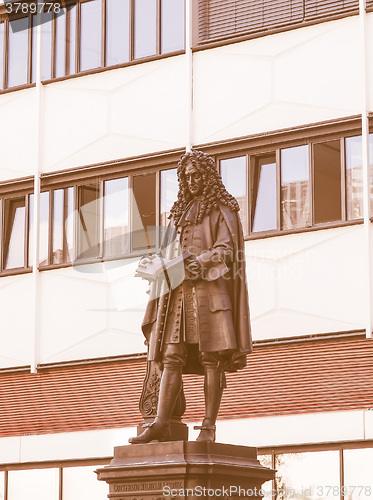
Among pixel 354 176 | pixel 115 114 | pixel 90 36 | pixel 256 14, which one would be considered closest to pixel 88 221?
pixel 115 114

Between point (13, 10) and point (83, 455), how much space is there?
27.2ft

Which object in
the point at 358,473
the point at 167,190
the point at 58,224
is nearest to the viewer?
the point at 358,473

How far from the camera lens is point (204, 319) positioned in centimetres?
1355

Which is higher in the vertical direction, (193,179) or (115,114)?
(115,114)

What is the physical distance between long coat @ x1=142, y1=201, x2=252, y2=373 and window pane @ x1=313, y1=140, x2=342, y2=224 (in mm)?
8208

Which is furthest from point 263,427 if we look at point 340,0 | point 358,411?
point 340,0

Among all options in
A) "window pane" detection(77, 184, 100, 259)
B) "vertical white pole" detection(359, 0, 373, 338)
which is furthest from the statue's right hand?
"window pane" detection(77, 184, 100, 259)

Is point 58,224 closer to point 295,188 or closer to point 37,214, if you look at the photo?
point 37,214

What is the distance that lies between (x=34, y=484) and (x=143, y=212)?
4.96m

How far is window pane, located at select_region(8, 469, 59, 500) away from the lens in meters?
24.6

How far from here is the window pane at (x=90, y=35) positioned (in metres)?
25.5

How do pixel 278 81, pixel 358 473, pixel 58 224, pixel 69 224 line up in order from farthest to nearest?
pixel 58 224 < pixel 69 224 < pixel 278 81 < pixel 358 473

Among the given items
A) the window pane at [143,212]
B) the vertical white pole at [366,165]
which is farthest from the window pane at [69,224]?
the vertical white pole at [366,165]

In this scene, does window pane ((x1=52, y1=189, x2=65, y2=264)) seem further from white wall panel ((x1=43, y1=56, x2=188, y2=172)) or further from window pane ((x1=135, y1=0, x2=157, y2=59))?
window pane ((x1=135, y1=0, x2=157, y2=59))
